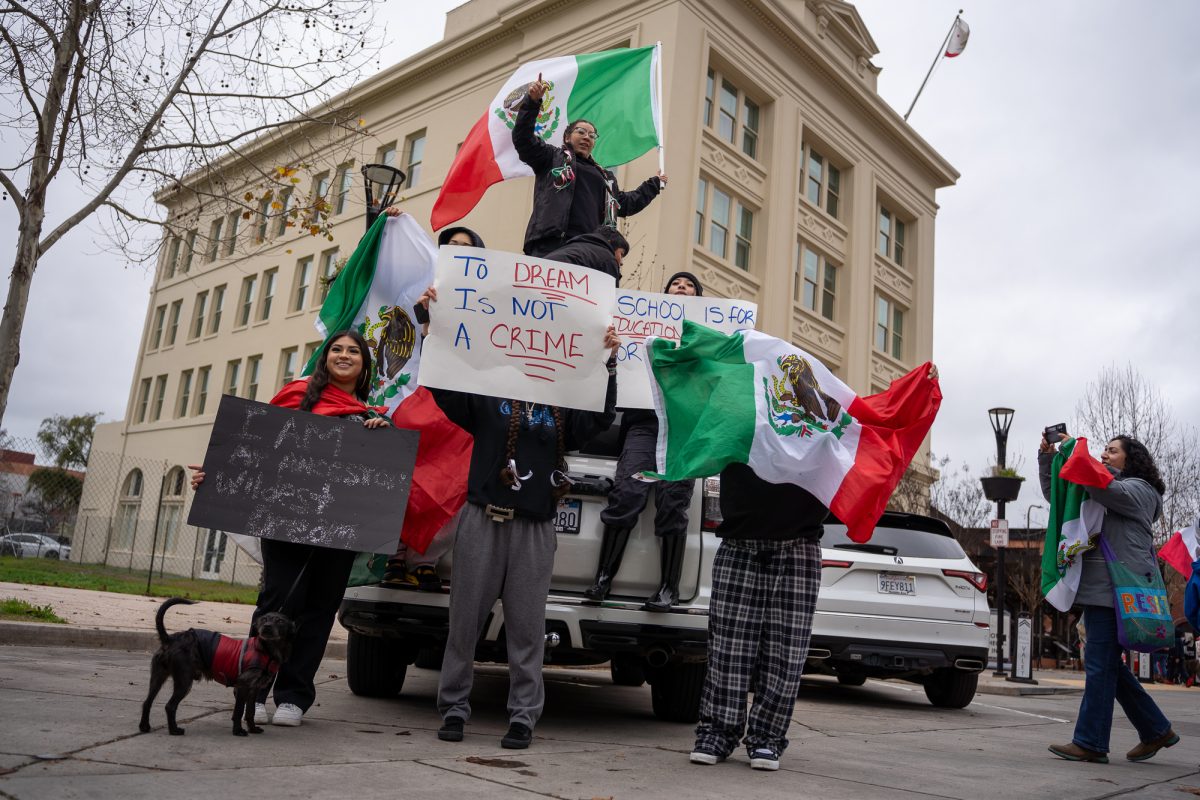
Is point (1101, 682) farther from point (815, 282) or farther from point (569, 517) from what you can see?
point (815, 282)

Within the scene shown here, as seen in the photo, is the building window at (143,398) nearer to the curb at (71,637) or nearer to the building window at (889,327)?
the building window at (889,327)

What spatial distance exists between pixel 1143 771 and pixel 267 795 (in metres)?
4.81

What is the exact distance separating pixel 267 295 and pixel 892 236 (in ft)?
73.0

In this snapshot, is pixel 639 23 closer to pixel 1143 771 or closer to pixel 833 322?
pixel 833 322

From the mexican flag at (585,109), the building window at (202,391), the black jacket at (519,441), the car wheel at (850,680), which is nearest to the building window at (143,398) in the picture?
the building window at (202,391)

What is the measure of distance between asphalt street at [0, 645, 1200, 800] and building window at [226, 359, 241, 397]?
99.1 ft

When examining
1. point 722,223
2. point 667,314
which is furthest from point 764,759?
point 722,223

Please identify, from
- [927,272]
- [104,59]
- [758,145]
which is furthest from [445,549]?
[927,272]

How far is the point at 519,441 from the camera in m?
4.82

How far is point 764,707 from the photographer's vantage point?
4.61 meters

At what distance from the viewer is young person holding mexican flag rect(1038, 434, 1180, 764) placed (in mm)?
5750

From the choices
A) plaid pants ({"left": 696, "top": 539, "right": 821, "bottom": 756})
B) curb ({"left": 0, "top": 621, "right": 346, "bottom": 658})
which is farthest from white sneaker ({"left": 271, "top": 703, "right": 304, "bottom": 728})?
curb ({"left": 0, "top": 621, "right": 346, "bottom": 658})

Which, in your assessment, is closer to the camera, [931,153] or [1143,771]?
[1143,771]

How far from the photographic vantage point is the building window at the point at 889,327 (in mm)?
32219
